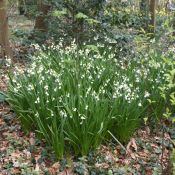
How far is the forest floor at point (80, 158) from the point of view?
11.4 ft

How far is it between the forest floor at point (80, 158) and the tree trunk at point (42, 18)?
3288 mm

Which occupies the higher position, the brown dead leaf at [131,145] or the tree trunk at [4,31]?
the tree trunk at [4,31]

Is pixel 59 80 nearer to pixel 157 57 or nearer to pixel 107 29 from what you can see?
pixel 157 57

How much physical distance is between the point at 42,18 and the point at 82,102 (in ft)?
14.2

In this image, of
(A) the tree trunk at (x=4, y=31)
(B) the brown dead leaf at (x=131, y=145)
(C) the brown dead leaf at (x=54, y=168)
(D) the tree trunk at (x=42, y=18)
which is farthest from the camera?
(D) the tree trunk at (x=42, y=18)

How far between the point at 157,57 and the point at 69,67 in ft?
4.92

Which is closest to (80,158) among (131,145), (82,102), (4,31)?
(82,102)

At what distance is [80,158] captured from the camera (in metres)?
3.48

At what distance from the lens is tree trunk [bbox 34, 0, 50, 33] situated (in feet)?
23.2

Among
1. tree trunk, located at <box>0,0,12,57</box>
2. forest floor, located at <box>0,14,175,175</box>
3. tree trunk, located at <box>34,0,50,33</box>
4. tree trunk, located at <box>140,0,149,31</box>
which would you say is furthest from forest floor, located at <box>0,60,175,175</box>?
tree trunk, located at <box>140,0,149,31</box>

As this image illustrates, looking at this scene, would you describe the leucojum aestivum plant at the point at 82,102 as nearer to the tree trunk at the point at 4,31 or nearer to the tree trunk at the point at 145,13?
the tree trunk at the point at 4,31

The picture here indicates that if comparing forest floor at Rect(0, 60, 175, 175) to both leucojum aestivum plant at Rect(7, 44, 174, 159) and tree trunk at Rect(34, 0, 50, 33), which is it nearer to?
leucojum aestivum plant at Rect(7, 44, 174, 159)

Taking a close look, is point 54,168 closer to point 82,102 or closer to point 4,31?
point 82,102

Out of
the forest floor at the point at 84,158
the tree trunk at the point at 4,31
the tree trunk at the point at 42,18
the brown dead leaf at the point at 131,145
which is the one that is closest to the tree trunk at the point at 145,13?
the tree trunk at the point at 42,18
